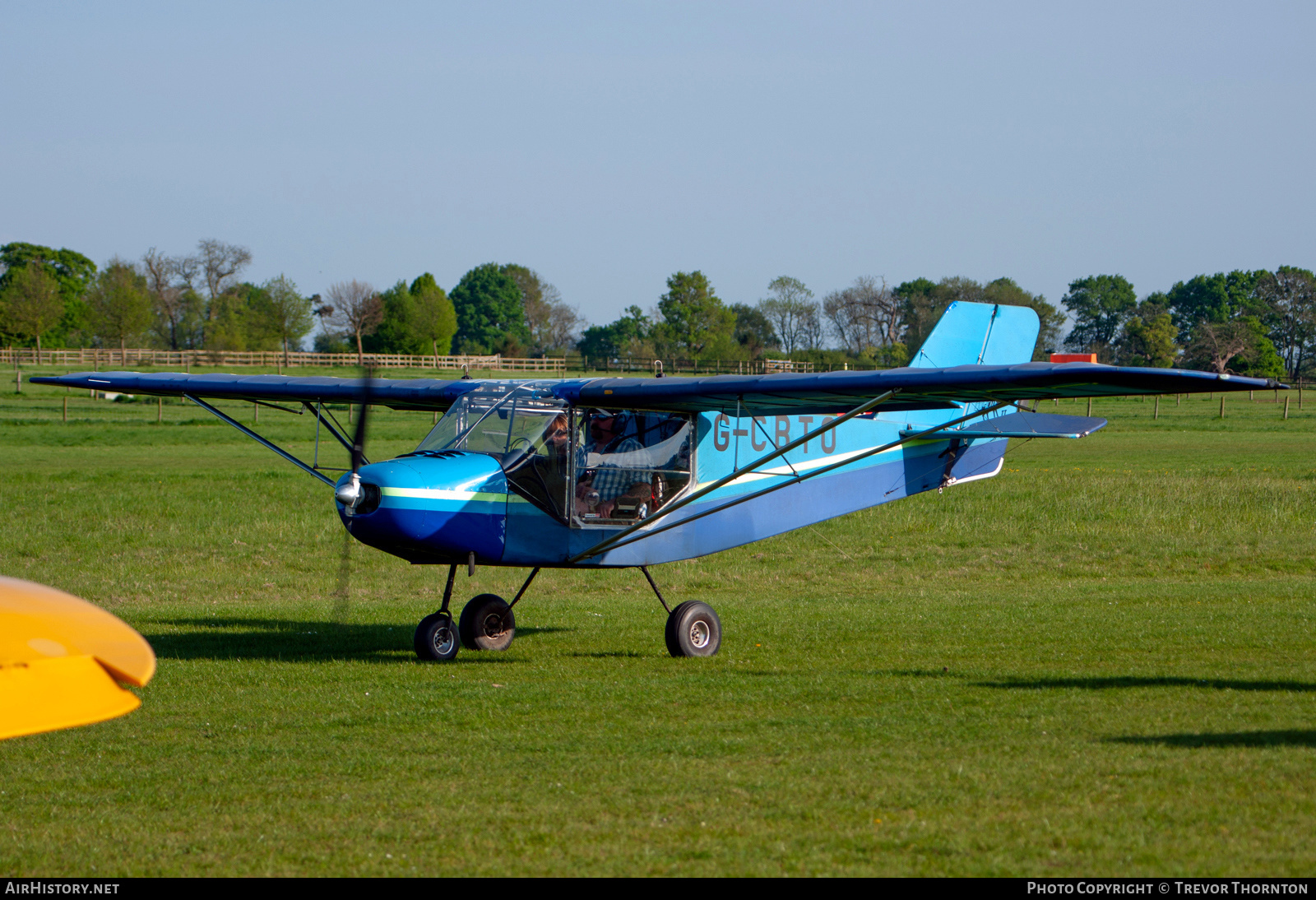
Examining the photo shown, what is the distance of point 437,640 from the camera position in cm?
1234

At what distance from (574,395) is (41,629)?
8.47m

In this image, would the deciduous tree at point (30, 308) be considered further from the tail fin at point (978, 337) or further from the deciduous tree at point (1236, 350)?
the deciduous tree at point (1236, 350)

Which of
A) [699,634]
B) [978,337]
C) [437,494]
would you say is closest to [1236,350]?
[978,337]

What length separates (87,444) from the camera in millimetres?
42500

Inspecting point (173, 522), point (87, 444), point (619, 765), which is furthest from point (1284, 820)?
point (87, 444)

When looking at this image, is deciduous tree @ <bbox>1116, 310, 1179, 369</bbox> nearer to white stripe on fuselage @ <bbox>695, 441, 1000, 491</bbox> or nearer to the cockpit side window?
white stripe on fuselage @ <bbox>695, 441, 1000, 491</bbox>

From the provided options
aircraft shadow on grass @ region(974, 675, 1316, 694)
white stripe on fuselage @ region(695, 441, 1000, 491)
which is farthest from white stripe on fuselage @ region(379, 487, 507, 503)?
aircraft shadow on grass @ region(974, 675, 1316, 694)

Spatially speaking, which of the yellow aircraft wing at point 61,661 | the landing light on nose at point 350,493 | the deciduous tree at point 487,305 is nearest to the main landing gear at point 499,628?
the landing light on nose at point 350,493

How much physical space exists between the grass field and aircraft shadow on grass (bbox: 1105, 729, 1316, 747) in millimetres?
36

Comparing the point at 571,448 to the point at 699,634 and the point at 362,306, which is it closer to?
the point at 699,634

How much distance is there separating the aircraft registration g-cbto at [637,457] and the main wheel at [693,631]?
0.02 metres

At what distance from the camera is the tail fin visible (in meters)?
16.0

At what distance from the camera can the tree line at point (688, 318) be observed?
100m

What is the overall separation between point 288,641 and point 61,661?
10.9m
